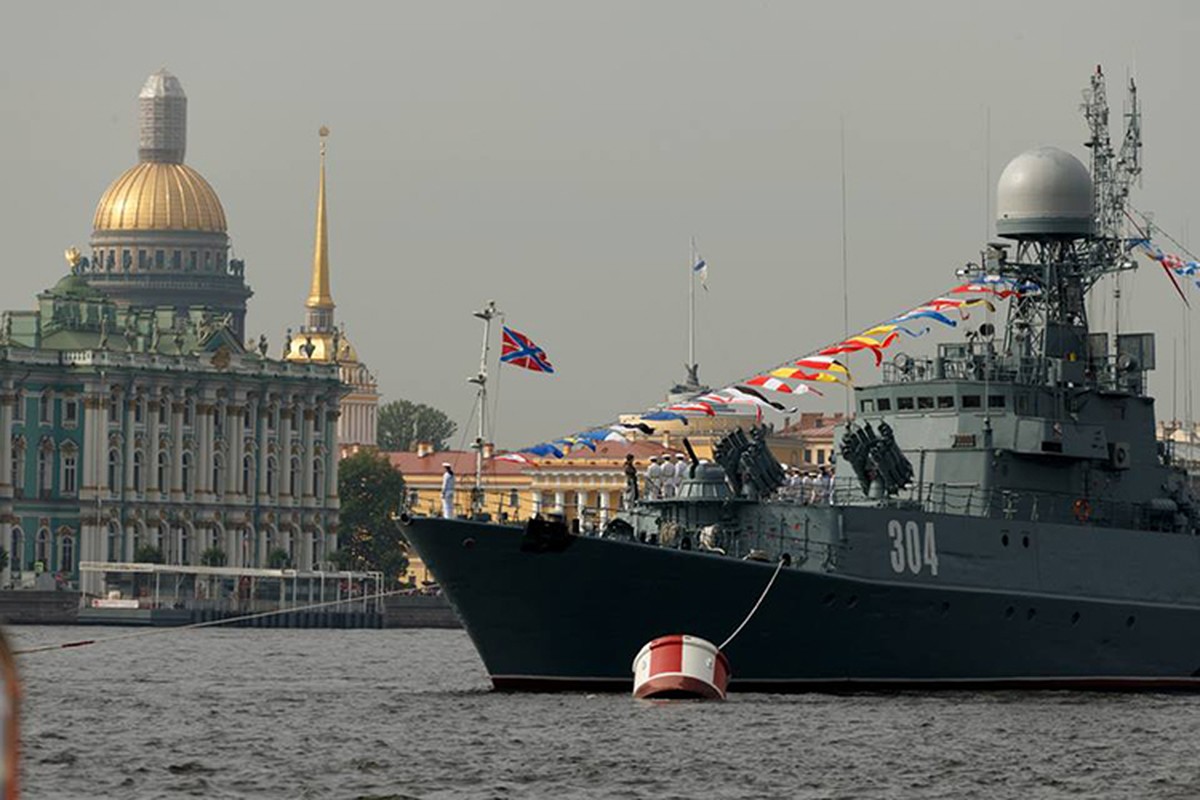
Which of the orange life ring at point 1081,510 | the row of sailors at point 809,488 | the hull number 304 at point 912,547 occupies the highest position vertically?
the row of sailors at point 809,488

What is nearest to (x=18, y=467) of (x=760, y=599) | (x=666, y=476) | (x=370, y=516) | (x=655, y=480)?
(x=370, y=516)

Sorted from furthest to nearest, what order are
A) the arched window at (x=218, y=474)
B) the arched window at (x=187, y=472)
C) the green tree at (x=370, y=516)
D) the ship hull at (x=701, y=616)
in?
the green tree at (x=370, y=516) → the arched window at (x=218, y=474) → the arched window at (x=187, y=472) → the ship hull at (x=701, y=616)

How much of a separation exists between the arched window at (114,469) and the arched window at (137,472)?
5.31ft

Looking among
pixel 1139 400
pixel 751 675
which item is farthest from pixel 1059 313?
pixel 751 675

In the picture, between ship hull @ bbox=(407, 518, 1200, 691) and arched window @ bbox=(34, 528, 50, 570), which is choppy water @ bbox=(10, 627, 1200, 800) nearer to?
ship hull @ bbox=(407, 518, 1200, 691)

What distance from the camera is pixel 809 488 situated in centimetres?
5478

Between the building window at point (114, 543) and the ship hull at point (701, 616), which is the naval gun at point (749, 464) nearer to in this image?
the ship hull at point (701, 616)

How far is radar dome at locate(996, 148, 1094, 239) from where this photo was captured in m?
57.3

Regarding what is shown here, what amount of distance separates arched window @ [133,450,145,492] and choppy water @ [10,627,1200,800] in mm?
105478

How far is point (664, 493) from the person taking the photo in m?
53.6

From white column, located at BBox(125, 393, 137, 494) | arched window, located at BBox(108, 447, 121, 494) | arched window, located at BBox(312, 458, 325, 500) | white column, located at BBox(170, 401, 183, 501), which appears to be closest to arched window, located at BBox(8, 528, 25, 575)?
arched window, located at BBox(108, 447, 121, 494)

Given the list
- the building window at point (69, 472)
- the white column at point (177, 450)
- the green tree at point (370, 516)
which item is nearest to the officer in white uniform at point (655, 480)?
the building window at point (69, 472)

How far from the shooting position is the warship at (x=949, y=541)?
5003cm

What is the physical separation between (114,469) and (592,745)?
123938 mm
